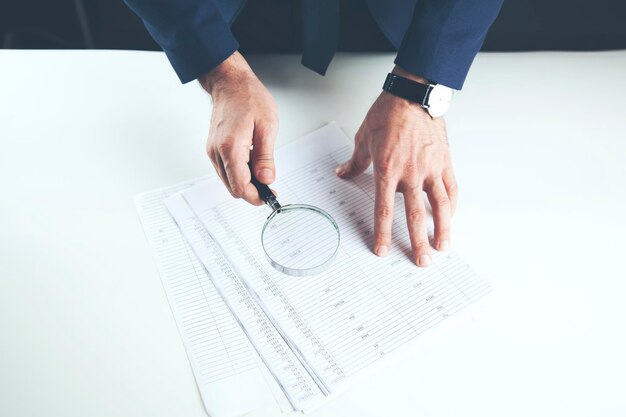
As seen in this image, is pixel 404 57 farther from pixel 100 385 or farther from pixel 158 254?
pixel 100 385

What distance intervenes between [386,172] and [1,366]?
963 millimetres

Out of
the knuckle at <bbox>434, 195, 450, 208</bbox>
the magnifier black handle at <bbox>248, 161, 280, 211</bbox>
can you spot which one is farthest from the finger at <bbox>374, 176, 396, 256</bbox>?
the magnifier black handle at <bbox>248, 161, 280, 211</bbox>

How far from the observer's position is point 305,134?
4.96 feet

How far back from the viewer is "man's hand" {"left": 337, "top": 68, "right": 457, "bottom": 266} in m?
1.26

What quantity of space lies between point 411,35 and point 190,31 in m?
0.58

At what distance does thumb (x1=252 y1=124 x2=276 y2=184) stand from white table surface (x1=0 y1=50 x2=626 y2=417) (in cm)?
18

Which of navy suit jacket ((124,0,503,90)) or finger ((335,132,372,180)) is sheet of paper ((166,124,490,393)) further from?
navy suit jacket ((124,0,503,90))

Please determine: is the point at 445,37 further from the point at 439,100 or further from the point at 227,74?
the point at 227,74

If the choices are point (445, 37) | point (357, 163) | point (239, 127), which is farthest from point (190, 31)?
point (445, 37)

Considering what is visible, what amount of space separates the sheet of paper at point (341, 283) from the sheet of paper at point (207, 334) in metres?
0.05

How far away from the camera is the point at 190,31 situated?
1393 millimetres

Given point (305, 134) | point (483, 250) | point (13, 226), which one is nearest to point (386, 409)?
point (483, 250)

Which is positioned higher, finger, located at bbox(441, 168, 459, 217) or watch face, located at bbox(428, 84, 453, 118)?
watch face, located at bbox(428, 84, 453, 118)

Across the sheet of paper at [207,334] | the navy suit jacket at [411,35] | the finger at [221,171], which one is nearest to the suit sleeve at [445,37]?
the navy suit jacket at [411,35]
